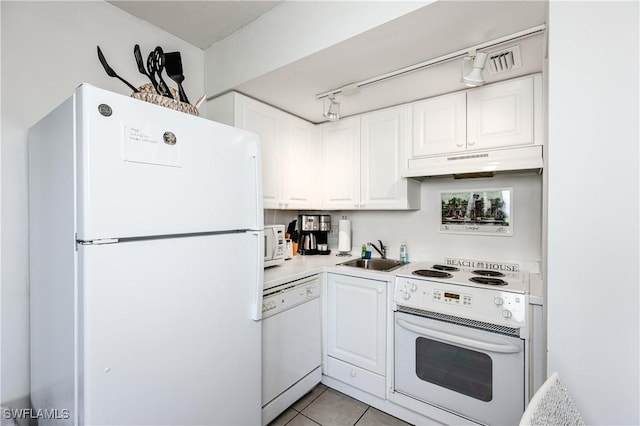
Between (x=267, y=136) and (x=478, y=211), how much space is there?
1.74 m

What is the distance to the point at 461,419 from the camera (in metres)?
1.64

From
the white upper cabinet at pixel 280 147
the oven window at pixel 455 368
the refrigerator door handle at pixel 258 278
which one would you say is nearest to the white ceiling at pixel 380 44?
the white upper cabinet at pixel 280 147

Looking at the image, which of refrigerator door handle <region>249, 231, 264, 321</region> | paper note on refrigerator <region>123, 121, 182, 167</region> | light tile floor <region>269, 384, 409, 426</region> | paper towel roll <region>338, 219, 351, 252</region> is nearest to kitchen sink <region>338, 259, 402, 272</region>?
paper towel roll <region>338, 219, 351, 252</region>

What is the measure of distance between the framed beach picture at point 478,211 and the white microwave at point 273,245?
1.31m

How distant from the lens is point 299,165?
261 centimetres

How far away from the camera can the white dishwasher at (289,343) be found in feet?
5.68

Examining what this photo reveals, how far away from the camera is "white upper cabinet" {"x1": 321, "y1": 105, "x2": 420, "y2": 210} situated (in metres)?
2.32

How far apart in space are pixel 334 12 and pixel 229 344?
1802mm

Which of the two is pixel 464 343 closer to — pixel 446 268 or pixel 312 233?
pixel 446 268

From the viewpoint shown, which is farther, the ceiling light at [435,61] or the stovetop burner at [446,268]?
the stovetop burner at [446,268]

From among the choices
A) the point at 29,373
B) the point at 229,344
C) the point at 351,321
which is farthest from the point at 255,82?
the point at 29,373

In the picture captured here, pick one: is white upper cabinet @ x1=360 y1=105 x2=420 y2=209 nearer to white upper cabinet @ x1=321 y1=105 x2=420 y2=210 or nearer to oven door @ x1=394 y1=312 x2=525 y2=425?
white upper cabinet @ x1=321 y1=105 x2=420 y2=210

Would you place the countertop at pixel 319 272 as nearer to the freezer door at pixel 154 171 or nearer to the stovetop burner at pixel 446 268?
the stovetop burner at pixel 446 268
